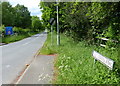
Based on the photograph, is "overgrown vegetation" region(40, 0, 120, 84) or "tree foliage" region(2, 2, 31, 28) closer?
"overgrown vegetation" region(40, 0, 120, 84)

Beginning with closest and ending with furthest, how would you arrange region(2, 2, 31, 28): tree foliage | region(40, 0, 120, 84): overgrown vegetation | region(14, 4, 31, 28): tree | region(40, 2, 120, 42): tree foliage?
region(40, 0, 120, 84): overgrown vegetation, region(40, 2, 120, 42): tree foliage, region(2, 2, 31, 28): tree foliage, region(14, 4, 31, 28): tree

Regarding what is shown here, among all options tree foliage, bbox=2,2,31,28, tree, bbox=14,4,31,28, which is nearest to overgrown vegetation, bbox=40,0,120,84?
tree foliage, bbox=2,2,31,28

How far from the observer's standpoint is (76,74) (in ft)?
17.8

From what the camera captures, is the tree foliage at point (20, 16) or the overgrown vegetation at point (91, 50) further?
the tree foliage at point (20, 16)

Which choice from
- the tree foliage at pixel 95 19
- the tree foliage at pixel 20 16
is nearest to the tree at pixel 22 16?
the tree foliage at pixel 20 16

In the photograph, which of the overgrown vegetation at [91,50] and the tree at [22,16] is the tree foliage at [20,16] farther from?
the overgrown vegetation at [91,50]

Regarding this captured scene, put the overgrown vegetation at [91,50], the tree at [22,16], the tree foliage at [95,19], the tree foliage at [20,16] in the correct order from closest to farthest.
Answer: the overgrown vegetation at [91,50], the tree foliage at [95,19], the tree foliage at [20,16], the tree at [22,16]

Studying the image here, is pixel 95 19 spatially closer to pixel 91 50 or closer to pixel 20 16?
pixel 91 50

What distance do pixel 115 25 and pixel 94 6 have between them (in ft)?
6.50

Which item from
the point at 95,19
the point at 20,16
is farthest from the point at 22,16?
the point at 95,19

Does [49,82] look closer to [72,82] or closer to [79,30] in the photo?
→ [72,82]

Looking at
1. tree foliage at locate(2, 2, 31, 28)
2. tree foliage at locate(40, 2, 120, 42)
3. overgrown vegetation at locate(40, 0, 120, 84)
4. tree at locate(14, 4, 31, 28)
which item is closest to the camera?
overgrown vegetation at locate(40, 0, 120, 84)

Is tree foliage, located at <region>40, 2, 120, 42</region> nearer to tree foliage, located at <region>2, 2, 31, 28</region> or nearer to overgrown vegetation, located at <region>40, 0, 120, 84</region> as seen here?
overgrown vegetation, located at <region>40, 0, 120, 84</region>

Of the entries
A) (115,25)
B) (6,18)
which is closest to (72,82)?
(115,25)
